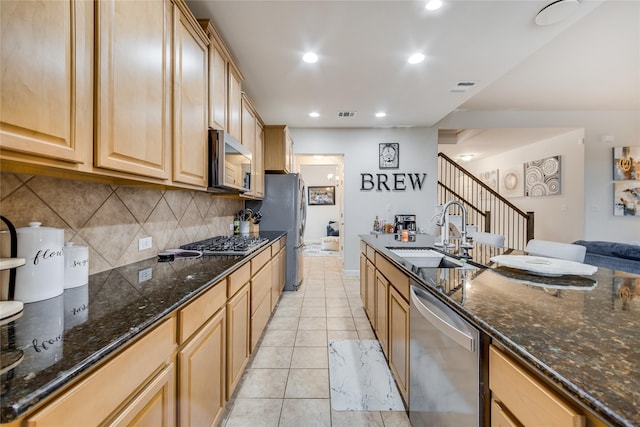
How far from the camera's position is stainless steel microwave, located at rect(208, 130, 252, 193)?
182 centimetres

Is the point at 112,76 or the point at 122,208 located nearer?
the point at 112,76

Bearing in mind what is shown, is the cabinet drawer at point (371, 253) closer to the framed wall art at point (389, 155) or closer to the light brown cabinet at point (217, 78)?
the light brown cabinet at point (217, 78)

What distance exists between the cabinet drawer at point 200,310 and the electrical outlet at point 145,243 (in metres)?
0.62

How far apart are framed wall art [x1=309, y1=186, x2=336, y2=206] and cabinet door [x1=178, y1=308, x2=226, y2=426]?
290 inches

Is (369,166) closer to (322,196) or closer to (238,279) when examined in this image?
(238,279)

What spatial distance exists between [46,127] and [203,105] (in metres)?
1.10

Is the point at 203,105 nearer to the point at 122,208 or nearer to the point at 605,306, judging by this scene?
the point at 122,208

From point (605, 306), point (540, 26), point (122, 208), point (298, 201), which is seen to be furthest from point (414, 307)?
point (298, 201)

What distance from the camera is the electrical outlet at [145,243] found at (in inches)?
61.9

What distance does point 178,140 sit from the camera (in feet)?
4.72

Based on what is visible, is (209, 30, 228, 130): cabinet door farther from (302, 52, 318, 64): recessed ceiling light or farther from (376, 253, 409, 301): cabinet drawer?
(376, 253, 409, 301): cabinet drawer

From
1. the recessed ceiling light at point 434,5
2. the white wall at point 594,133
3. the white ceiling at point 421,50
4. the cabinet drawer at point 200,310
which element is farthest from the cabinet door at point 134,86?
the white wall at point 594,133

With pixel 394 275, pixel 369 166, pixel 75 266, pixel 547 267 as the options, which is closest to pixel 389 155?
pixel 369 166

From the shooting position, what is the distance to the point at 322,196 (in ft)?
28.6
